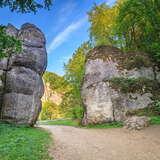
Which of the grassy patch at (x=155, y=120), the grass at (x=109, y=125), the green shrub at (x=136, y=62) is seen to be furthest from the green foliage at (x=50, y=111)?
the grassy patch at (x=155, y=120)

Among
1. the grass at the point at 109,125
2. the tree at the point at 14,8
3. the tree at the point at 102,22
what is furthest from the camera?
the tree at the point at 102,22

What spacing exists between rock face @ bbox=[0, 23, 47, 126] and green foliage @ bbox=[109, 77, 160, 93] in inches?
251

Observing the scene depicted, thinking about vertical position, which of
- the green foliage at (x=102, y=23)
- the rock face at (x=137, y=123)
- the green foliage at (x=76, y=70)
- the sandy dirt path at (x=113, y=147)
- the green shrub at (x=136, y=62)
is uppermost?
the green foliage at (x=102, y=23)

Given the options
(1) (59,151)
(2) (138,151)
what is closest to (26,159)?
(1) (59,151)

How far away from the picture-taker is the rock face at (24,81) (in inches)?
1038

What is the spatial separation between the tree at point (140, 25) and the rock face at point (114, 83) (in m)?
2.18

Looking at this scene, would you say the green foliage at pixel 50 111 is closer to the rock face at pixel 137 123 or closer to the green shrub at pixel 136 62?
the green shrub at pixel 136 62

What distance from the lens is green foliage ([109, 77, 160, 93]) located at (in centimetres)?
2630

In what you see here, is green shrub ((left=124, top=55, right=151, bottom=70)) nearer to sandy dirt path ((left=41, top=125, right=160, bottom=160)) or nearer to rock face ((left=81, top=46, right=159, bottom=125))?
rock face ((left=81, top=46, right=159, bottom=125))

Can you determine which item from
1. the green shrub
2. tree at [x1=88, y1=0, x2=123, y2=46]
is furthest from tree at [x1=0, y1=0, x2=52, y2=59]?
tree at [x1=88, y1=0, x2=123, y2=46]

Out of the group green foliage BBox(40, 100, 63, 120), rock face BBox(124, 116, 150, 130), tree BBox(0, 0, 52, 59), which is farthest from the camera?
green foliage BBox(40, 100, 63, 120)

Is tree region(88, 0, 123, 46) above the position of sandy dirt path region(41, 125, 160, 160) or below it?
above

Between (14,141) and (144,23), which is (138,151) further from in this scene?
(144,23)

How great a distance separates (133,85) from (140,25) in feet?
35.7
